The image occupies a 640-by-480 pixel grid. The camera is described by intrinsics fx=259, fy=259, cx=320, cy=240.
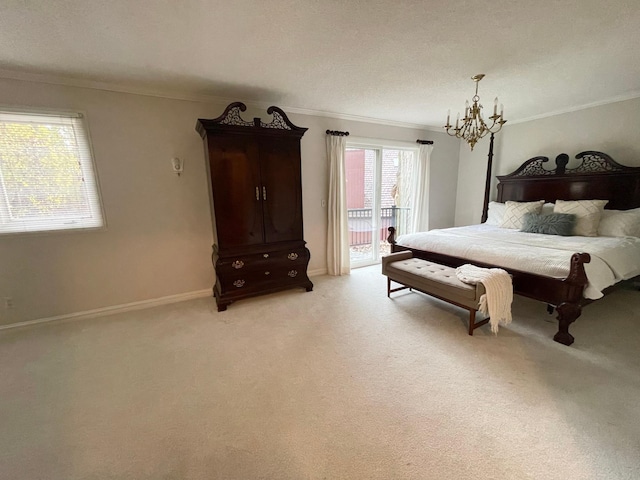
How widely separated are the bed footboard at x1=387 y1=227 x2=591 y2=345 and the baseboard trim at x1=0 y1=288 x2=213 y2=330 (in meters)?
3.55

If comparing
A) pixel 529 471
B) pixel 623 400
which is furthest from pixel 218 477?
pixel 623 400

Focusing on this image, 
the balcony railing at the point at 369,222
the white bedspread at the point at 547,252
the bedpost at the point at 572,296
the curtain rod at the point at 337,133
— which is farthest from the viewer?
the balcony railing at the point at 369,222

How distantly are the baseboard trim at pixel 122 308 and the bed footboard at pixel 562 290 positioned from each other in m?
3.55

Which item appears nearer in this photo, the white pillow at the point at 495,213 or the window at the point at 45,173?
the window at the point at 45,173

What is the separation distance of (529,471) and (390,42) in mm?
2740

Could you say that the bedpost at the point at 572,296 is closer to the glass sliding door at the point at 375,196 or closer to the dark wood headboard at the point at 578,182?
the dark wood headboard at the point at 578,182

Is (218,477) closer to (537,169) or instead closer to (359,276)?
(359,276)

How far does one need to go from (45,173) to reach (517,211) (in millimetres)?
5834

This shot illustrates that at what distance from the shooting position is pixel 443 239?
128 inches

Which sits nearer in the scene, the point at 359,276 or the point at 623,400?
the point at 623,400

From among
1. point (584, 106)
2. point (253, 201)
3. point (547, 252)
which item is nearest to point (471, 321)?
point (547, 252)

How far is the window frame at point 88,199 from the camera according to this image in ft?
8.05

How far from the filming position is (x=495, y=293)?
2.30 metres

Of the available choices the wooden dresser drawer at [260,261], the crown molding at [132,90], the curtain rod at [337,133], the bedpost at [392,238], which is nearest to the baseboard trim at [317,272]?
the wooden dresser drawer at [260,261]
